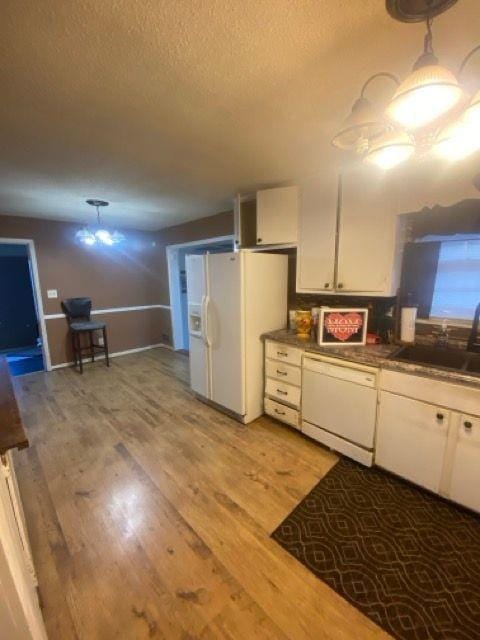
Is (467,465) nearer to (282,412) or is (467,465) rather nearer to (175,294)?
(282,412)

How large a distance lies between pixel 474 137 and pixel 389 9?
54cm

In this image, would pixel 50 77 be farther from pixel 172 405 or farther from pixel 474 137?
pixel 172 405

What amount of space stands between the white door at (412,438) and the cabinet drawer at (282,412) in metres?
0.71

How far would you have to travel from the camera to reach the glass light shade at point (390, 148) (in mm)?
1080

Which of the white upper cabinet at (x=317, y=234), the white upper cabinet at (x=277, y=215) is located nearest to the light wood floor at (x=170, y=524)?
the white upper cabinet at (x=317, y=234)

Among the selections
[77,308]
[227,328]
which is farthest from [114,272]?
[227,328]

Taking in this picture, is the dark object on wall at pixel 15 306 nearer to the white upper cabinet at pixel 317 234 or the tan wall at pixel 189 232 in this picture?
the tan wall at pixel 189 232

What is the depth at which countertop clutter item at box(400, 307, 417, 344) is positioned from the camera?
2.12 metres

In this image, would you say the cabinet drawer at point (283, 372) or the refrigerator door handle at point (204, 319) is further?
the refrigerator door handle at point (204, 319)

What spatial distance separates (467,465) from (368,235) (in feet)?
5.43

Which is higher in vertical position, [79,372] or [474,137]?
[474,137]

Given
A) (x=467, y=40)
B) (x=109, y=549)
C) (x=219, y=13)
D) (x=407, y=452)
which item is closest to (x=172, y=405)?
(x=109, y=549)

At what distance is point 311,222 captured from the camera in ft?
8.02

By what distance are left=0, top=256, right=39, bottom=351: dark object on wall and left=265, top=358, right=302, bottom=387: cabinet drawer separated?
19.5ft
